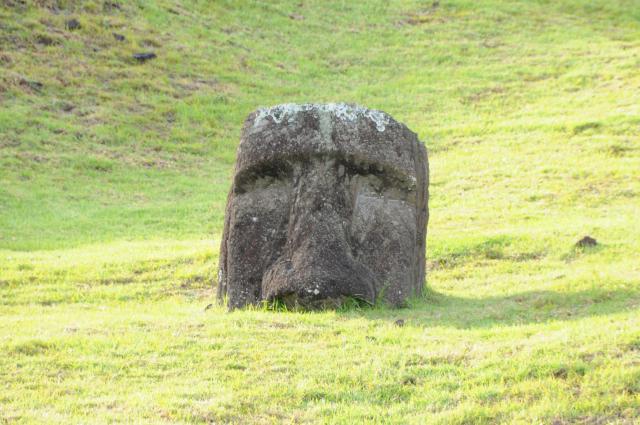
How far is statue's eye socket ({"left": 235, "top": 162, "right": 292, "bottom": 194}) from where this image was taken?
13.9m

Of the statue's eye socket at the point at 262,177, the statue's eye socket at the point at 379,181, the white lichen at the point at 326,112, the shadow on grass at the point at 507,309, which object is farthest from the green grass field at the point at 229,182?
the white lichen at the point at 326,112

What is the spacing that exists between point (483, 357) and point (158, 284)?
354 inches

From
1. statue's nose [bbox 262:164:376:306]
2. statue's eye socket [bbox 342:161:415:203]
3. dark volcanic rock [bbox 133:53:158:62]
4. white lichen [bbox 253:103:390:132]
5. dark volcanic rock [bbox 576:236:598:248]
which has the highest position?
white lichen [bbox 253:103:390:132]

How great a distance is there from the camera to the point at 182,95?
3769 cm

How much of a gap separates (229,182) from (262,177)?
16232 millimetres

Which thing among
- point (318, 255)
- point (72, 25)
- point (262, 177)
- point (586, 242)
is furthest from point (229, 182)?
point (318, 255)

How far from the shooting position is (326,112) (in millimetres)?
14062

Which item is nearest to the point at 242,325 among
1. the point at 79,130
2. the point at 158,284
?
the point at 158,284

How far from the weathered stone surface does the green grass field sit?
0.72 m

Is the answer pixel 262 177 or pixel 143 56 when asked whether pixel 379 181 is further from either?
pixel 143 56

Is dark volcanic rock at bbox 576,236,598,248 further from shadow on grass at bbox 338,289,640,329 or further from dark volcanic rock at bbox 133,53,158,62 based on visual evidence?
dark volcanic rock at bbox 133,53,158,62

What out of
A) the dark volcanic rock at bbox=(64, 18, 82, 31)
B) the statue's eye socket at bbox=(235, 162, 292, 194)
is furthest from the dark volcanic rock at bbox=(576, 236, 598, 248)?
the dark volcanic rock at bbox=(64, 18, 82, 31)

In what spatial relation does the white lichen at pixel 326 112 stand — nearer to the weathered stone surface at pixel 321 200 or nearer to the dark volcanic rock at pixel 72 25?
the weathered stone surface at pixel 321 200

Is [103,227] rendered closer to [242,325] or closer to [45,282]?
[45,282]
